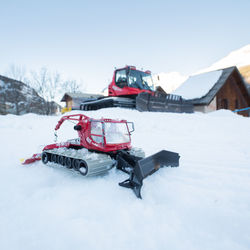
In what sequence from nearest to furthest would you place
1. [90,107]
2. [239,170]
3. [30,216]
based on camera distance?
[30,216] → [239,170] → [90,107]

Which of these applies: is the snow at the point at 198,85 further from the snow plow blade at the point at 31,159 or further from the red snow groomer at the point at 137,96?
the snow plow blade at the point at 31,159

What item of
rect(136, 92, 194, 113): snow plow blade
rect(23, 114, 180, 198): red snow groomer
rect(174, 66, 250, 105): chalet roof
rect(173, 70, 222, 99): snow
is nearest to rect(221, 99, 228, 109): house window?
rect(174, 66, 250, 105): chalet roof

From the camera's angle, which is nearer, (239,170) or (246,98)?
(239,170)

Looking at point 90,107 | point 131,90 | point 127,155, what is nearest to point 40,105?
point 90,107

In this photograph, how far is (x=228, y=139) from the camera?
606 centimetres

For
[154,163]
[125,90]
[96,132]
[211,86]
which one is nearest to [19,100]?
[125,90]

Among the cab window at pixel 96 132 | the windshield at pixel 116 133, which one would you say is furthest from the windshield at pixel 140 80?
the cab window at pixel 96 132

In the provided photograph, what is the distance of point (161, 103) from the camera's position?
10461 millimetres

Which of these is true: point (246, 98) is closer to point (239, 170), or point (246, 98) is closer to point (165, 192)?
point (239, 170)

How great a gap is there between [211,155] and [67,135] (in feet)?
20.8

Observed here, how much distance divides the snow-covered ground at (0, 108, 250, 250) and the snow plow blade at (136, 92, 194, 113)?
543cm

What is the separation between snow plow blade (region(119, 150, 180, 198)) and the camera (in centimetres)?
275

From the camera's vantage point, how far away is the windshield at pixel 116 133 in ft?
12.8

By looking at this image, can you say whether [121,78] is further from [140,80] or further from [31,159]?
[31,159]
